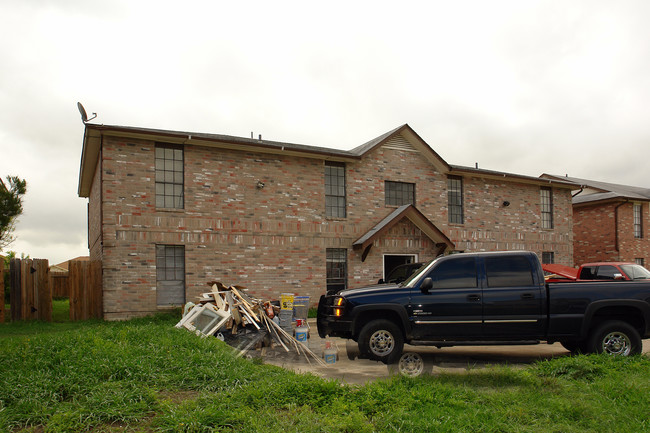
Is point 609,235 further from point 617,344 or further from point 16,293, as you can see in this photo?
point 16,293

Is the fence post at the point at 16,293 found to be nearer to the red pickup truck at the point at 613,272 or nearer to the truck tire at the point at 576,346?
the truck tire at the point at 576,346

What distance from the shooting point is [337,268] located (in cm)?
1916

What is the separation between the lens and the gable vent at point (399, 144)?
2092cm

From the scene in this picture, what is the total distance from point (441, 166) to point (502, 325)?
44.8ft

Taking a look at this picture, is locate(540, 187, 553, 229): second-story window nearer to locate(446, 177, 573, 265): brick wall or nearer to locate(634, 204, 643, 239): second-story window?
locate(446, 177, 573, 265): brick wall

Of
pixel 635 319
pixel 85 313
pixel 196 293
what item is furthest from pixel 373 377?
pixel 85 313

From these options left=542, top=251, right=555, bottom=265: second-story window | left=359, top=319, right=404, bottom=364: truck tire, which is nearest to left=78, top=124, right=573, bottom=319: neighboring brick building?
left=542, top=251, right=555, bottom=265: second-story window

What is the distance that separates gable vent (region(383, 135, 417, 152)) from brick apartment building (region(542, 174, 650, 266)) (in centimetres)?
1296

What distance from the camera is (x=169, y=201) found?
53.8ft

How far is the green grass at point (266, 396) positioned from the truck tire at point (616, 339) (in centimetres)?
112

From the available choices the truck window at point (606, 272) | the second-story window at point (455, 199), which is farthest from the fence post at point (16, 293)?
the truck window at point (606, 272)

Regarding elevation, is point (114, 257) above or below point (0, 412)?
above

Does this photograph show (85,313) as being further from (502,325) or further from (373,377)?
(502,325)

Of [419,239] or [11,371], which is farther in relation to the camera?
[419,239]
